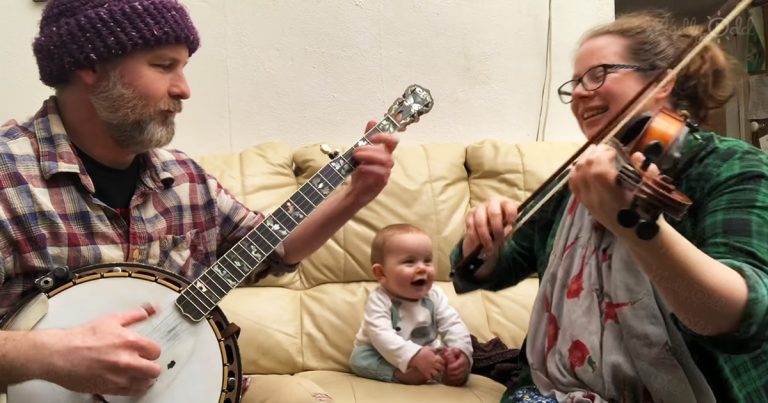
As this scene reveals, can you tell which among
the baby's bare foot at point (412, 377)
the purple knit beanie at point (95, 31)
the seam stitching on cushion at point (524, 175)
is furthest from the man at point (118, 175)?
the seam stitching on cushion at point (524, 175)

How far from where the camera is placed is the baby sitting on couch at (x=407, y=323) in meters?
1.69

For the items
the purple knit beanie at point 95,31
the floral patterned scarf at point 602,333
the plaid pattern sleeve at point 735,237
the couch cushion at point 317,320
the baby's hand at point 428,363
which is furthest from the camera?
the couch cushion at point 317,320

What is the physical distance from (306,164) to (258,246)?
89 centimetres

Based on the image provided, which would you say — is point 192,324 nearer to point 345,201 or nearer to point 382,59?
point 345,201

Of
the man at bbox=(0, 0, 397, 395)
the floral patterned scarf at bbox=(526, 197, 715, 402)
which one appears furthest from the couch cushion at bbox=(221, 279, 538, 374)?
the floral patterned scarf at bbox=(526, 197, 715, 402)

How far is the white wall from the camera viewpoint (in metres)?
2.25

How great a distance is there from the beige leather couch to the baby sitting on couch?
101 millimetres

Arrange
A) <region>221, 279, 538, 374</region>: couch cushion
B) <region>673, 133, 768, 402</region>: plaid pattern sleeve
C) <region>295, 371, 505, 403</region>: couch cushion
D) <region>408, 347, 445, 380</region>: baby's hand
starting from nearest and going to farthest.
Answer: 1. <region>673, 133, 768, 402</region>: plaid pattern sleeve
2. <region>295, 371, 505, 403</region>: couch cushion
3. <region>408, 347, 445, 380</region>: baby's hand
4. <region>221, 279, 538, 374</region>: couch cushion

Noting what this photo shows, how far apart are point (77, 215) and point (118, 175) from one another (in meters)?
0.14

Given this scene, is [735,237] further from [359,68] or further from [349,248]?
[359,68]

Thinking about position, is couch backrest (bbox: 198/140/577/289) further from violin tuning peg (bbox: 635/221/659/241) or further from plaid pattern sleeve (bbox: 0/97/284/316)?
violin tuning peg (bbox: 635/221/659/241)

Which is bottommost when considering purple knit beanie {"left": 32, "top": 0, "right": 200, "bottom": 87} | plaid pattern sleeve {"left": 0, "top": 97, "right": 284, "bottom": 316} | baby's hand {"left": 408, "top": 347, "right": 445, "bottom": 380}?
baby's hand {"left": 408, "top": 347, "right": 445, "bottom": 380}

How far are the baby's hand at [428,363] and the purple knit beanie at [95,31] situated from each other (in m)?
0.98

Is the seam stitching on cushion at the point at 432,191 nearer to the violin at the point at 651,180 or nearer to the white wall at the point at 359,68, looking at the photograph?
the white wall at the point at 359,68
